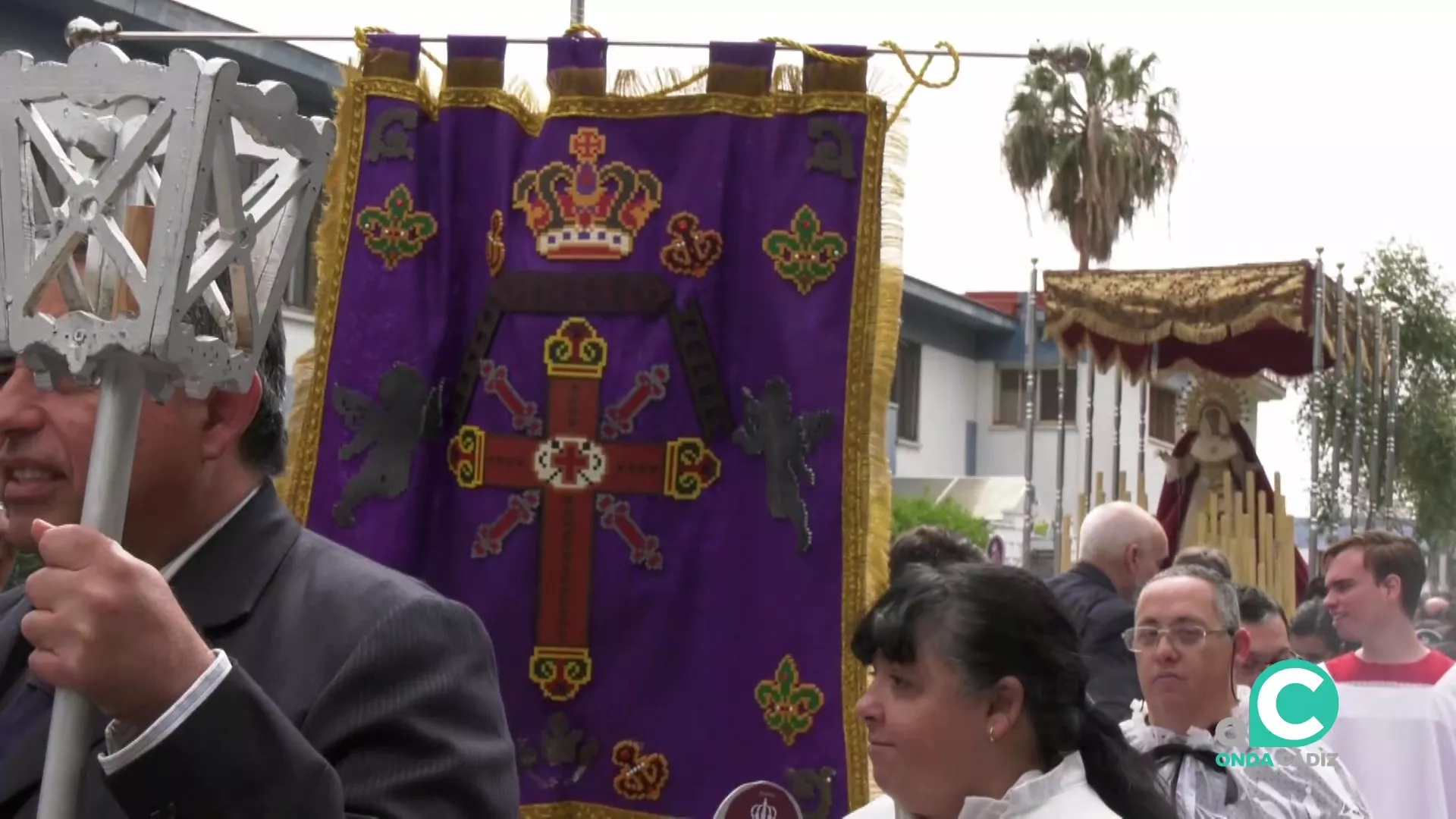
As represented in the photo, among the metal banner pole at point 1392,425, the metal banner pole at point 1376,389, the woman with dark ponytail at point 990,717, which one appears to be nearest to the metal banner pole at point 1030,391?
the metal banner pole at point 1376,389

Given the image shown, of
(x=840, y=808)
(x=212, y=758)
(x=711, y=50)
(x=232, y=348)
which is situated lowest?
(x=840, y=808)

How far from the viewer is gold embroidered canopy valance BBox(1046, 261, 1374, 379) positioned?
11.5 meters

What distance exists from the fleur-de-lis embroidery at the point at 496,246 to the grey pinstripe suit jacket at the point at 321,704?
3056mm

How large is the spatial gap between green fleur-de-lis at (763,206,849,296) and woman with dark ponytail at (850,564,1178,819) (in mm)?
1989

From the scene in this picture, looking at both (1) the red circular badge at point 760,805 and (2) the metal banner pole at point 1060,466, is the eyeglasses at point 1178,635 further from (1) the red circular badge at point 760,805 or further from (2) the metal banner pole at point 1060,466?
(2) the metal banner pole at point 1060,466

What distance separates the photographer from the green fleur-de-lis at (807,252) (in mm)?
4898

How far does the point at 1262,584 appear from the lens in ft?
36.5

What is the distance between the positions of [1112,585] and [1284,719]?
202 centimetres

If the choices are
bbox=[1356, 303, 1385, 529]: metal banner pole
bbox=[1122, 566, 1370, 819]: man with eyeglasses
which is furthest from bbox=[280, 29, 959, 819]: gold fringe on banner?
bbox=[1356, 303, 1385, 529]: metal banner pole

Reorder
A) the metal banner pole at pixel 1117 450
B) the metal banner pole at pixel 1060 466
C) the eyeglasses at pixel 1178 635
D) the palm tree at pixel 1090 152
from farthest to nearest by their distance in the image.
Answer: the palm tree at pixel 1090 152 → the metal banner pole at pixel 1117 450 → the metal banner pole at pixel 1060 466 → the eyeglasses at pixel 1178 635

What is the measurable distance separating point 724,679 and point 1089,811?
2.14 m

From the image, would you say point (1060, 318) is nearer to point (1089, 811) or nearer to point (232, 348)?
point (1089, 811)

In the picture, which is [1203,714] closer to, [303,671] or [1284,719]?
[1284,719]

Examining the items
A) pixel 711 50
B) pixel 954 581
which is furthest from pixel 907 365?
pixel 954 581
